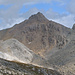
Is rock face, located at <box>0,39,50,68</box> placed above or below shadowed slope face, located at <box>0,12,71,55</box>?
below

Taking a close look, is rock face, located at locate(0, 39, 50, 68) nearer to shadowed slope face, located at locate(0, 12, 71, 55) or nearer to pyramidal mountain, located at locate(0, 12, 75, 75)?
pyramidal mountain, located at locate(0, 12, 75, 75)

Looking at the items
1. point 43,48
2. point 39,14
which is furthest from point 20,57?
point 39,14

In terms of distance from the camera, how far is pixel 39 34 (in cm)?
13738

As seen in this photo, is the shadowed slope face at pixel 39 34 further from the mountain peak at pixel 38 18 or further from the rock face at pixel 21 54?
the rock face at pixel 21 54

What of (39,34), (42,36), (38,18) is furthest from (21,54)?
(38,18)

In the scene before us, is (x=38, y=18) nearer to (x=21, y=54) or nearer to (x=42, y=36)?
(x=42, y=36)

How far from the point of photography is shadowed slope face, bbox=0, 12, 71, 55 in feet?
419

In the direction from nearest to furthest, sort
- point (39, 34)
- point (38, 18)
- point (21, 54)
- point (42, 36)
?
1. point (21, 54)
2. point (42, 36)
3. point (39, 34)
4. point (38, 18)

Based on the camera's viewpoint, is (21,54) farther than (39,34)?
No

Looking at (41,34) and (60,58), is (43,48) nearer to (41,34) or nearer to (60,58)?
(41,34)

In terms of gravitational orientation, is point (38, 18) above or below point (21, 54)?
above

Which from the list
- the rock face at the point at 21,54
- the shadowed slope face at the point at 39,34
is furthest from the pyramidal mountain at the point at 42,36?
the rock face at the point at 21,54

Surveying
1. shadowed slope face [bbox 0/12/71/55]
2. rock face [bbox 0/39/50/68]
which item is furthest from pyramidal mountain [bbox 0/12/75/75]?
rock face [bbox 0/39/50/68]

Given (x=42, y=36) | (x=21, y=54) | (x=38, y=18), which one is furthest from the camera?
(x=38, y=18)
